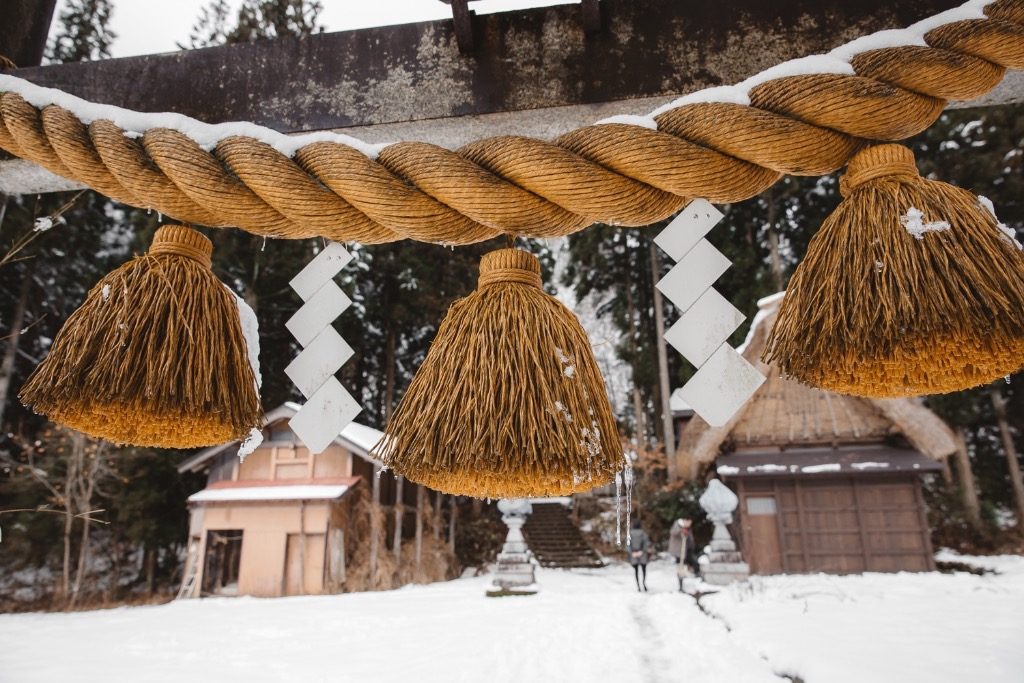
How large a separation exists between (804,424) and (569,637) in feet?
22.1

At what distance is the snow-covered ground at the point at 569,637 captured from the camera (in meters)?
4.19

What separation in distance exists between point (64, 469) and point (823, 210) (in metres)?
17.3

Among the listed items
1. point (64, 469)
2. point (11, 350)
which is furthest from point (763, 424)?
point (11, 350)

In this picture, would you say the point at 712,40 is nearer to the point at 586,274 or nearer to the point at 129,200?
the point at 129,200

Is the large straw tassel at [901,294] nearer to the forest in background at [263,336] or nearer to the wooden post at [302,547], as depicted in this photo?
the forest in background at [263,336]

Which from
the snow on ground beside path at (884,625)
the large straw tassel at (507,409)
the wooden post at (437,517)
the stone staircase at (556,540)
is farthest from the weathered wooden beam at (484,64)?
the stone staircase at (556,540)

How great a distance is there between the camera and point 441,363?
29.1 inches

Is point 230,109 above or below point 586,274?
below

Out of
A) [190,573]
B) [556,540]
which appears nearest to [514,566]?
[190,573]

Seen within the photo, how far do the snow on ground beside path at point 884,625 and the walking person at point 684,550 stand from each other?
999 mm

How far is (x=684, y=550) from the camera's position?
8.46m

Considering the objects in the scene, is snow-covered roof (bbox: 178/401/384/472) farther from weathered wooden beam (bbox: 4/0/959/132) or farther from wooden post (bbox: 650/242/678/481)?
weathered wooden beam (bbox: 4/0/959/132)

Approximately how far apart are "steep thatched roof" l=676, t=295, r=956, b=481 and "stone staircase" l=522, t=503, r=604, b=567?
444 cm

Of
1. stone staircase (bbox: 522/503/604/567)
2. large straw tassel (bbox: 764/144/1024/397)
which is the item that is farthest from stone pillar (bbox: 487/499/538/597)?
large straw tassel (bbox: 764/144/1024/397)
